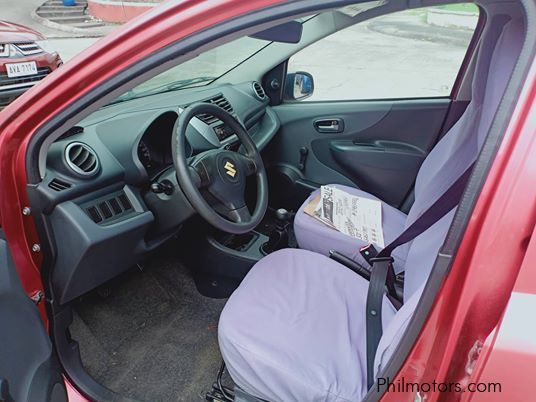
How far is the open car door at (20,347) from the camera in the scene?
0.93m

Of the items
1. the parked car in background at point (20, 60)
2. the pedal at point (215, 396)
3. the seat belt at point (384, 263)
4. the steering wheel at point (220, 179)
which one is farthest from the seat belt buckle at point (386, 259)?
the parked car in background at point (20, 60)

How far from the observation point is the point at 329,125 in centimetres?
228

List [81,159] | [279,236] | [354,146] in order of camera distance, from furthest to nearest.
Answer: [354,146] → [279,236] → [81,159]

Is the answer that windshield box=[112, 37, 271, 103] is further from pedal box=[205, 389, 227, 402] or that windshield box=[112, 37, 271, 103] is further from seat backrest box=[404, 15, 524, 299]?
pedal box=[205, 389, 227, 402]

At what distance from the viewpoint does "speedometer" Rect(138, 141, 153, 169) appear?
5.25 ft

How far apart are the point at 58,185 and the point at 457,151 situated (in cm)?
120

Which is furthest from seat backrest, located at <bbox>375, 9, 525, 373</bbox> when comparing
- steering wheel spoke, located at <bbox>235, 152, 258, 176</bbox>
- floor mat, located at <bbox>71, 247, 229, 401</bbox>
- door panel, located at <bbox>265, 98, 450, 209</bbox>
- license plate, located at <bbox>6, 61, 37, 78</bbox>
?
license plate, located at <bbox>6, 61, 37, 78</bbox>

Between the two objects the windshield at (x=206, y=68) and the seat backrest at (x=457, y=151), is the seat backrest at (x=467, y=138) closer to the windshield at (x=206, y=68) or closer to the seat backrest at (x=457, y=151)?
the seat backrest at (x=457, y=151)

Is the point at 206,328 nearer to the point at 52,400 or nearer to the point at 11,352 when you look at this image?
the point at 52,400

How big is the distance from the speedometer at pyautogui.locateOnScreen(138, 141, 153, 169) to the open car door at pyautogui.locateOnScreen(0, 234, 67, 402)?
0.63 m

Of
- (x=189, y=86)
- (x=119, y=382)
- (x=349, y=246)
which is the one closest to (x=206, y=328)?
(x=119, y=382)

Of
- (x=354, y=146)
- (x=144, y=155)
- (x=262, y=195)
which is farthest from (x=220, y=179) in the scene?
(x=354, y=146)

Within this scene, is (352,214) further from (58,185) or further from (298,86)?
(58,185)

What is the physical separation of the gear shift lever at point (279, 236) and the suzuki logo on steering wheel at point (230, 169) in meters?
0.49
